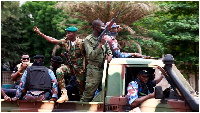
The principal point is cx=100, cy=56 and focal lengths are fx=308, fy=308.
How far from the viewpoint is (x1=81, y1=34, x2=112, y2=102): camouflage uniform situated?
484 cm

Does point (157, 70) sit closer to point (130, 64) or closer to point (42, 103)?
point (130, 64)

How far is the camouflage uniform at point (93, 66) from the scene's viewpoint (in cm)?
484

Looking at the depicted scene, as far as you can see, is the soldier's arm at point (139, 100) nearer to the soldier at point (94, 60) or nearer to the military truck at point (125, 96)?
the military truck at point (125, 96)

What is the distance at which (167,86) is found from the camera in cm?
451

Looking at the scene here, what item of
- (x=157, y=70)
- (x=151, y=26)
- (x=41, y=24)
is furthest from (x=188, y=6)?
(x=157, y=70)

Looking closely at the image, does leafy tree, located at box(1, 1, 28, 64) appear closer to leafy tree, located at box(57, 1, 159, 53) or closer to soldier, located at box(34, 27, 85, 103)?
leafy tree, located at box(57, 1, 159, 53)

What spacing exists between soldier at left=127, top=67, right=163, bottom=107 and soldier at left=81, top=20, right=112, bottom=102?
1.84 ft

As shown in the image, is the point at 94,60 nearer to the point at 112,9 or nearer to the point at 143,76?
the point at 143,76

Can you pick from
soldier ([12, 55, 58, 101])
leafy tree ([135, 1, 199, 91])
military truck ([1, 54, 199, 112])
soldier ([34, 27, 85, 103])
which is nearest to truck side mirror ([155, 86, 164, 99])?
military truck ([1, 54, 199, 112])

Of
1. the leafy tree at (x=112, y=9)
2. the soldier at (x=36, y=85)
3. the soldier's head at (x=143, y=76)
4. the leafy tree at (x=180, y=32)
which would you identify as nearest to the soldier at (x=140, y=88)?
the soldier's head at (x=143, y=76)

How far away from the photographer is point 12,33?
2141 cm

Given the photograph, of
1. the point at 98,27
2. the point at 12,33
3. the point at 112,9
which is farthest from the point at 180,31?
the point at 12,33

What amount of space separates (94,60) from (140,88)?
2.86ft

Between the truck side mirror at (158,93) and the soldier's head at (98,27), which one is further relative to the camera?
the soldier's head at (98,27)
